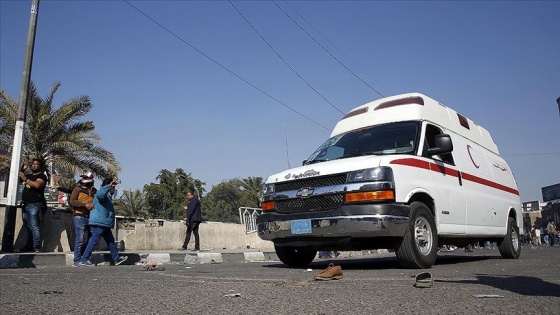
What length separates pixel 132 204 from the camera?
1933 inches

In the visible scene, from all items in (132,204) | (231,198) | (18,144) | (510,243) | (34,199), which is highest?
(231,198)

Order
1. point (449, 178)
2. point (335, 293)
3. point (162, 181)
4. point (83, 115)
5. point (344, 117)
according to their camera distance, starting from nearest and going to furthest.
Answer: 1. point (335, 293)
2. point (449, 178)
3. point (344, 117)
4. point (83, 115)
5. point (162, 181)

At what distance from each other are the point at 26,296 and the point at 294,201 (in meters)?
3.27

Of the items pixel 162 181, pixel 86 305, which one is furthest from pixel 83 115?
pixel 162 181

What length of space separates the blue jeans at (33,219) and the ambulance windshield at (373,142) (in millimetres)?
5889

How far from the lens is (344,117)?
26.3ft

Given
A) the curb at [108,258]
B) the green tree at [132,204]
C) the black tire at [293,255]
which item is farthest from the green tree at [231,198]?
the black tire at [293,255]

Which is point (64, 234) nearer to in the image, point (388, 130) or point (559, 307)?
point (388, 130)

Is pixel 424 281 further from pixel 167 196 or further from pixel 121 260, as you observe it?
pixel 167 196

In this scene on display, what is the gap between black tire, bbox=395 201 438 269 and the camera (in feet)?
18.6

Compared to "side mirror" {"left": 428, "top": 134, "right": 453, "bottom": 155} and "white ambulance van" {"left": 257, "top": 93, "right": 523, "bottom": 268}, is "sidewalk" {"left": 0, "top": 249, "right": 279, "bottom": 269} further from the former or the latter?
"side mirror" {"left": 428, "top": 134, "right": 453, "bottom": 155}

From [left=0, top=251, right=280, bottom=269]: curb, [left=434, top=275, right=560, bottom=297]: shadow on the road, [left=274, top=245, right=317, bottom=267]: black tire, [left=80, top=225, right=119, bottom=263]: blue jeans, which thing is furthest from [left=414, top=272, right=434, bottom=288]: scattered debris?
[left=0, top=251, right=280, bottom=269]: curb

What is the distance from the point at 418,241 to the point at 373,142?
1553mm

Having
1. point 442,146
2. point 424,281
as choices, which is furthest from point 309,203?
point 424,281
